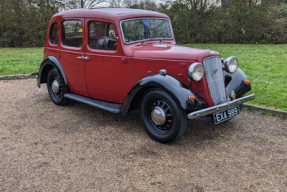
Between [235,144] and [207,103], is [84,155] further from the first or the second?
[235,144]

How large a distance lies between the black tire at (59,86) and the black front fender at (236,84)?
3112 mm

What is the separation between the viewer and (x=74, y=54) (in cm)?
516

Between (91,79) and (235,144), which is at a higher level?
(91,79)

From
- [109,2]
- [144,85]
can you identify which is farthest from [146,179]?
[109,2]

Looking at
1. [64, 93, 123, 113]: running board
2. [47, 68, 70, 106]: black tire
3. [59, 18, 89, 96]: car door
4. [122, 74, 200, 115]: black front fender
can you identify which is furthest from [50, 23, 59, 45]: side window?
[122, 74, 200, 115]: black front fender

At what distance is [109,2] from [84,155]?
17.8 m

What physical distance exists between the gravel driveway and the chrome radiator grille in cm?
67

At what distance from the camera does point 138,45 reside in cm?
454

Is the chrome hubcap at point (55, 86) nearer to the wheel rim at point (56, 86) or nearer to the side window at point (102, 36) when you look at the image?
the wheel rim at point (56, 86)

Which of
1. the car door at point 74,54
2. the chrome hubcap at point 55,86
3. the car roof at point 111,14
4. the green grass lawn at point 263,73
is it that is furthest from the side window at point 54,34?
the green grass lawn at point 263,73

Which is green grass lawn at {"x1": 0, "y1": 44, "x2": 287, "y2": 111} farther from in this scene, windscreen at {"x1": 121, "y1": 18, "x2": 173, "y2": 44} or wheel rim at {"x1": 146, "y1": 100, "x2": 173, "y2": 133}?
wheel rim at {"x1": 146, "y1": 100, "x2": 173, "y2": 133}

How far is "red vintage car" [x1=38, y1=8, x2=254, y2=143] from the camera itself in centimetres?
381

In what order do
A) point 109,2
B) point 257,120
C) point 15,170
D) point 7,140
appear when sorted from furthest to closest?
point 109,2, point 257,120, point 7,140, point 15,170

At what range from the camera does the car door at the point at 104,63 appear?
4523 millimetres
